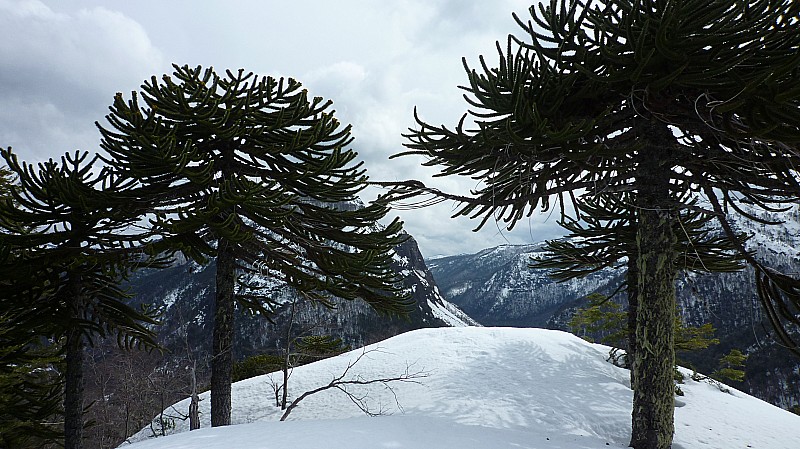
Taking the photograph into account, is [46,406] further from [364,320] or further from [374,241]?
[364,320]

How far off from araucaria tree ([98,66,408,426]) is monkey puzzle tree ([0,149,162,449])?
82 cm

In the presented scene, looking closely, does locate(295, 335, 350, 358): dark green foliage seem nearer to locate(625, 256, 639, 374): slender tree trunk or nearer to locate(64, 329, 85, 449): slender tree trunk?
locate(64, 329, 85, 449): slender tree trunk

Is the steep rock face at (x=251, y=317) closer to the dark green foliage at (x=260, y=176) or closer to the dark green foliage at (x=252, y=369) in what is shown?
the dark green foliage at (x=252, y=369)

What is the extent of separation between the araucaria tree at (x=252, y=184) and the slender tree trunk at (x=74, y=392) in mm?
3420

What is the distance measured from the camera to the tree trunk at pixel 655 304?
5.49 metres

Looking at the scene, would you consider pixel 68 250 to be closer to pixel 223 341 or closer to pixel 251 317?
pixel 223 341

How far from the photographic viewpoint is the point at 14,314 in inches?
355

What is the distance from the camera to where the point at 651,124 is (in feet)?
18.6

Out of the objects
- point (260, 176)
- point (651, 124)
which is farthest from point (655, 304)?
point (260, 176)

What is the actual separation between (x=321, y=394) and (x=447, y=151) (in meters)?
8.01

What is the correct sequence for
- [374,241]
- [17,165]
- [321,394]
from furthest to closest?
[321,394], [374,241], [17,165]

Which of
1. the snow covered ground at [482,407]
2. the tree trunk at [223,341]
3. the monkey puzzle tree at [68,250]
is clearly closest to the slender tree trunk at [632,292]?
the snow covered ground at [482,407]

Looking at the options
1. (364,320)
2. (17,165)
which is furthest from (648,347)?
(364,320)

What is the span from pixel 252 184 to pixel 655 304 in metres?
6.66
